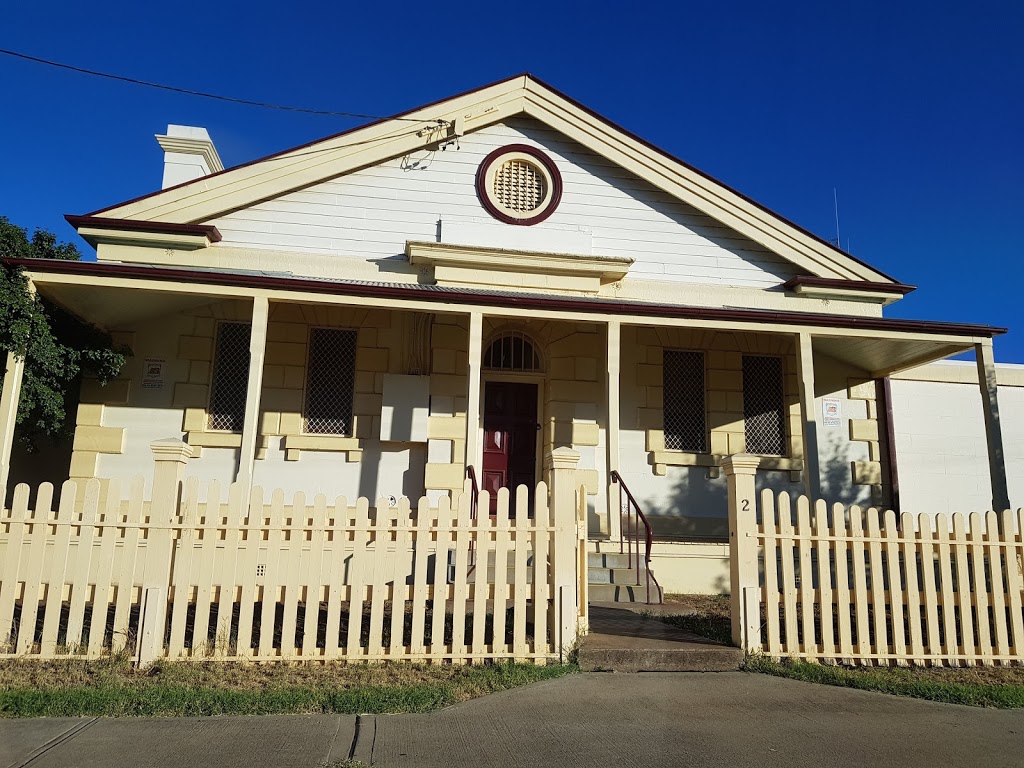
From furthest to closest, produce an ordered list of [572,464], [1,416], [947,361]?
[947,361] → [1,416] → [572,464]

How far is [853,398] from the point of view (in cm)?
1341

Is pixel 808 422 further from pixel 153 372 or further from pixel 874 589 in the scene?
pixel 153 372

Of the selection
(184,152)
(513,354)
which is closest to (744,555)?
(513,354)

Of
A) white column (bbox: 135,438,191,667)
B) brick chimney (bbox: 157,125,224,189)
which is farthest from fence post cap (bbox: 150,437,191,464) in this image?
brick chimney (bbox: 157,125,224,189)

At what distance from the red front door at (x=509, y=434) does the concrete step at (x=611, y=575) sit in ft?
9.83

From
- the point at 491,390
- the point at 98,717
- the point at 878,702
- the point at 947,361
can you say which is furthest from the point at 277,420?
the point at 947,361

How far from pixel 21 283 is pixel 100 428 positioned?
2544mm

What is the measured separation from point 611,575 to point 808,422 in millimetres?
3644

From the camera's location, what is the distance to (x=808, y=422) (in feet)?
37.0

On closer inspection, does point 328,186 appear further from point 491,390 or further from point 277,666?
point 277,666

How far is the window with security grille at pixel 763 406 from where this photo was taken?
1303cm

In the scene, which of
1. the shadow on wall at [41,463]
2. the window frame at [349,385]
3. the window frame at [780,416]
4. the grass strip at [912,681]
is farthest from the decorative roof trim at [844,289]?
the shadow on wall at [41,463]

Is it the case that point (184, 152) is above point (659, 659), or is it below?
above

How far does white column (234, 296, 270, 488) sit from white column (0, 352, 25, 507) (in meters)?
2.61
